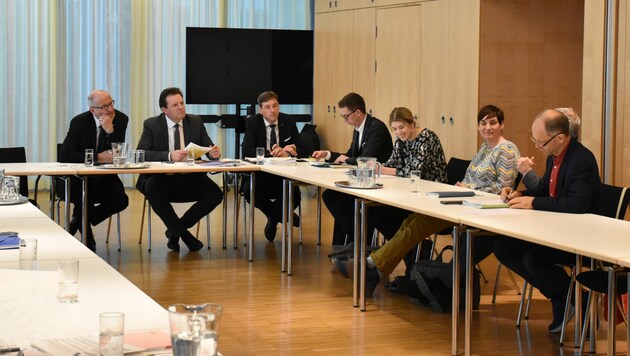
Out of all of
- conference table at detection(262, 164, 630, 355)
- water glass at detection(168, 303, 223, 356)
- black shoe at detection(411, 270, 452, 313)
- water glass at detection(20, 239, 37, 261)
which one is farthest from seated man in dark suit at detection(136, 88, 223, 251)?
water glass at detection(168, 303, 223, 356)

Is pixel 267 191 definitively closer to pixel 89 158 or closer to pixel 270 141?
pixel 270 141

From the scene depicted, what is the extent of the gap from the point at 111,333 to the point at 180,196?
19.2 feet

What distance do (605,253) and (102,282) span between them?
1.91 metres

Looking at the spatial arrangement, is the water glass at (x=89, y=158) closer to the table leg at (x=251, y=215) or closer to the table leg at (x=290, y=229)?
the table leg at (x=251, y=215)

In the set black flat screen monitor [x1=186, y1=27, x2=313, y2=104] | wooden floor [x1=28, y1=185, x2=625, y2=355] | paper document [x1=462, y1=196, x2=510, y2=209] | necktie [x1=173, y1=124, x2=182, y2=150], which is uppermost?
black flat screen monitor [x1=186, y1=27, x2=313, y2=104]

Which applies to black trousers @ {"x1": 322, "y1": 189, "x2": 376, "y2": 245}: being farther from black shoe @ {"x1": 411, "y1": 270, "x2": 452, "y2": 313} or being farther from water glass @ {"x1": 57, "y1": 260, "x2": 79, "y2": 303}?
water glass @ {"x1": 57, "y1": 260, "x2": 79, "y2": 303}

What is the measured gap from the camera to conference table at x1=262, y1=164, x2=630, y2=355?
3891mm

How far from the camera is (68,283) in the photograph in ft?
9.50

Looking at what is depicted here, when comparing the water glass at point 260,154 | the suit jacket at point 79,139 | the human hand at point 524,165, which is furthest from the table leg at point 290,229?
the human hand at point 524,165

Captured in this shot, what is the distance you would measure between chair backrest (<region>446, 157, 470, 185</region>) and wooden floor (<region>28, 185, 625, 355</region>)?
764 mm

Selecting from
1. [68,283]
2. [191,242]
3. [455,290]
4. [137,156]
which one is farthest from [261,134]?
[68,283]

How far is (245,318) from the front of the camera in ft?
18.6

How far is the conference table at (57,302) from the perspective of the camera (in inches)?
100

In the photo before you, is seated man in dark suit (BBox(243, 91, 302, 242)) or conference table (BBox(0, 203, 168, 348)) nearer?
conference table (BBox(0, 203, 168, 348))
